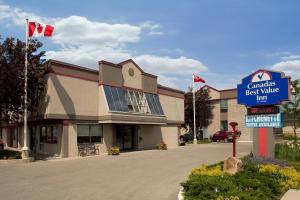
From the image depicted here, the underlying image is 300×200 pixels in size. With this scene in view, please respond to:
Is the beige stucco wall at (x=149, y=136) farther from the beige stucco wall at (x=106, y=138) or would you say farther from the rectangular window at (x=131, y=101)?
the beige stucco wall at (x=106, y=138)

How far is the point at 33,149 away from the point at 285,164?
2214 centimetres

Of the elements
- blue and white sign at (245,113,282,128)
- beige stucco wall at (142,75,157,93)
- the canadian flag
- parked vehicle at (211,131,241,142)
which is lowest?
parked vehicle at (211,131,241,142)

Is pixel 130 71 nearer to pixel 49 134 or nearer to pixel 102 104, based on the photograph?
pixel 102 104

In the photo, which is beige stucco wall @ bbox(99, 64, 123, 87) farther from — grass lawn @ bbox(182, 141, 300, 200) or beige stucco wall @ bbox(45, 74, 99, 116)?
grass lawn @ bbox(182, 141, 300, 200)

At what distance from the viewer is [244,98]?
65.2 ft

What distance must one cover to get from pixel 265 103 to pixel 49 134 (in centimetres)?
1740

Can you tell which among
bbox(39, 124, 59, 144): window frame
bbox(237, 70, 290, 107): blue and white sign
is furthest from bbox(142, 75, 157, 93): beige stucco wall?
bbox(237, 70, 290, 107): blue and white sign

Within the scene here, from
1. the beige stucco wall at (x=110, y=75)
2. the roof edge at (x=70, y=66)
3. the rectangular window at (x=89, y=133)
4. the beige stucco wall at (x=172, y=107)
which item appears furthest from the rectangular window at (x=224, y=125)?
the roof edge at (x=70, y=66)

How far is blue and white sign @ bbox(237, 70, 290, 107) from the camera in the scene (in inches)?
716

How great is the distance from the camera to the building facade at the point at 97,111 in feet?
88.9

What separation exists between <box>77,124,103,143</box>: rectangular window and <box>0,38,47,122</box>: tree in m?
3.54

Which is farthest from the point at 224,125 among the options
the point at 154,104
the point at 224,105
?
the point at 154,104

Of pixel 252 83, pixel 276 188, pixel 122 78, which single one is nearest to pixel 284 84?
pixel 252 83

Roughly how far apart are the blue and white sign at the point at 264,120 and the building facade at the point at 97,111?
12864 mm
